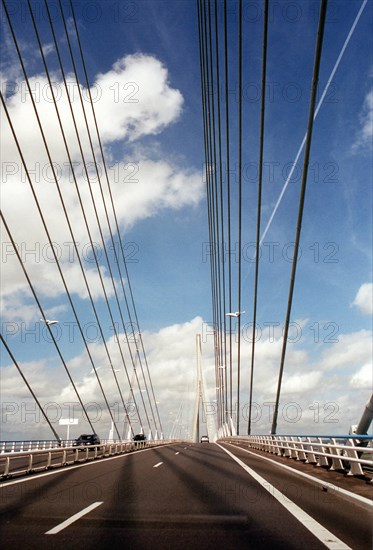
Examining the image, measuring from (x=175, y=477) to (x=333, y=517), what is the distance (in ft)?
21.8

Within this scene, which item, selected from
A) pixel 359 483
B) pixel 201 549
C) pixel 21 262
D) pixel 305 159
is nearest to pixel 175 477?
pixel 359 483

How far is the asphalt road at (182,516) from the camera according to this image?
5109mm

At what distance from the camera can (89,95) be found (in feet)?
69.7

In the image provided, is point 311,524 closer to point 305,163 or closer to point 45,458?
point 305,163

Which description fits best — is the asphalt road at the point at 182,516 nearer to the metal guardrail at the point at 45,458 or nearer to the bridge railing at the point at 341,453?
the bridge railing at the point at 341,453

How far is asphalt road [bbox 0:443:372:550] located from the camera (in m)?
5.11

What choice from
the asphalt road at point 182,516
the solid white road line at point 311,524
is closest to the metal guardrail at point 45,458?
the asphalt road at point 182,516

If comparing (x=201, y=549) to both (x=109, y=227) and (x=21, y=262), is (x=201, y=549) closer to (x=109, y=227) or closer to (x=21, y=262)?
(x=21, y=262)

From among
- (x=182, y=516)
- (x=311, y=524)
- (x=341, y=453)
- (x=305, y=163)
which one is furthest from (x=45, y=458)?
(x=311, y=524)

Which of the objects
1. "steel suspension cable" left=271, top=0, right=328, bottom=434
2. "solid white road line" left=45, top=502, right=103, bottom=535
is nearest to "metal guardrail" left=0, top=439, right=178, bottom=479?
"solid white road line" left=45, top=502, right=103, bottom=535

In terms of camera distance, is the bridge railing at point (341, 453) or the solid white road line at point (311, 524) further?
the bridge railing at point (341, 453)

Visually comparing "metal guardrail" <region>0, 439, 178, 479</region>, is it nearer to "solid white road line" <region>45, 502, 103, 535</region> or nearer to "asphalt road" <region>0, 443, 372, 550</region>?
"asphalt road" <region>0, 443, 372, 550</region>

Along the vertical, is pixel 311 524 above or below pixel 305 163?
below

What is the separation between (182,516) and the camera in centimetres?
657
